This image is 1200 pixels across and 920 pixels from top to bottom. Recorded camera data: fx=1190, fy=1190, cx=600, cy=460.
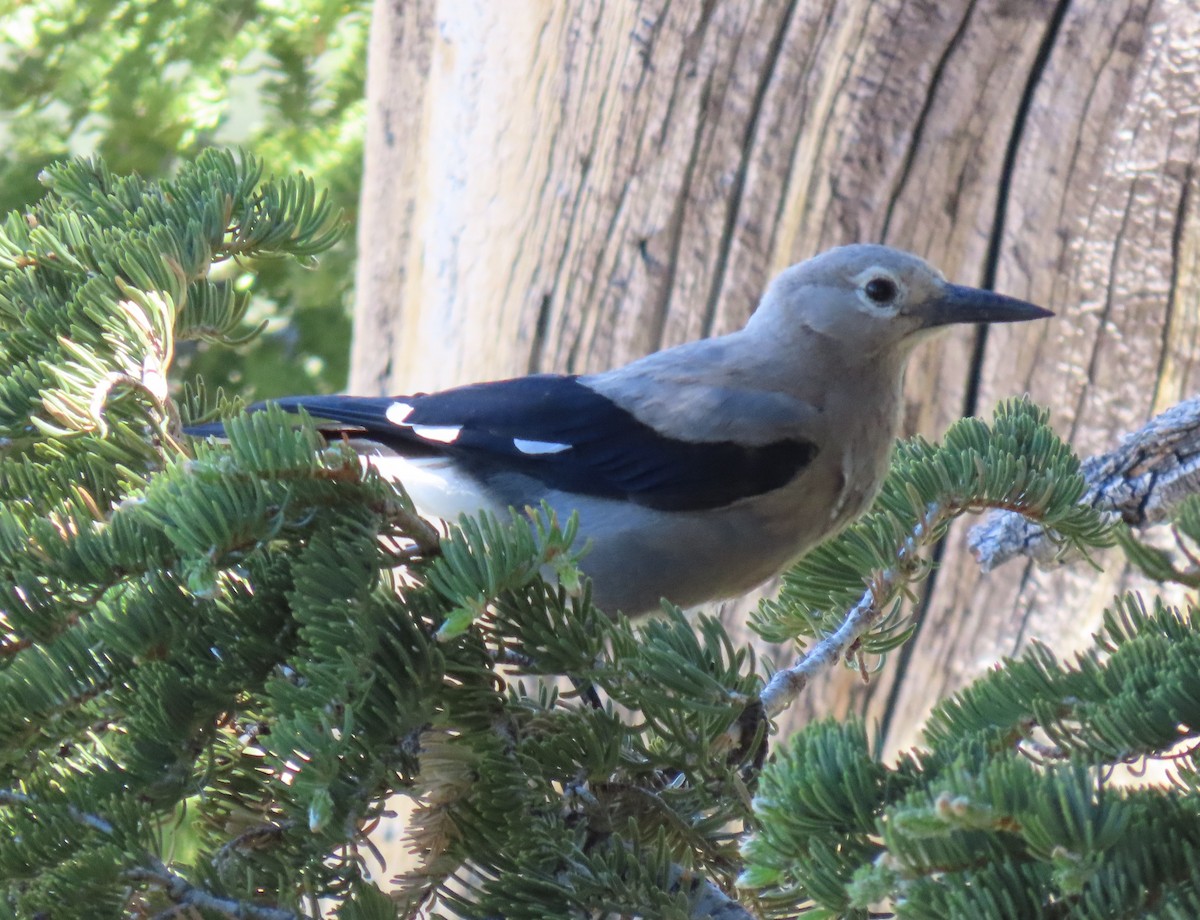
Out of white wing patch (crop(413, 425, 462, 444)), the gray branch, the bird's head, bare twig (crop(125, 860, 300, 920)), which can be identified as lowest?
bare twig (crop(125, 860, 300, 920))

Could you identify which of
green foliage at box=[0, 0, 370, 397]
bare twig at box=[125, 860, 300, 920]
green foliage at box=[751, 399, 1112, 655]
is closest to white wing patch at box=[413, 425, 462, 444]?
green foliage at box=[751, 399, 1112, 655]

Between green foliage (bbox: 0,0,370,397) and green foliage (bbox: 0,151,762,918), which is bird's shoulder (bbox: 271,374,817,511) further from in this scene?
green foliage (bbox: 0,0,370,397)

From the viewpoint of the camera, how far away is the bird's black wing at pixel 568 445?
6.48ft

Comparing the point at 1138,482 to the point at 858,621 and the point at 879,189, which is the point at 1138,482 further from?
the point at 879,189

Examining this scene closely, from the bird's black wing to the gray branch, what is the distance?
0.40 m

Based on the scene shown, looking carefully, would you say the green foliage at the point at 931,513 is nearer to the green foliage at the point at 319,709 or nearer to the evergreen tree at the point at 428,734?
the evergreen tree at the point at 428,734

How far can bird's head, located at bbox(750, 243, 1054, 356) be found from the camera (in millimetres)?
2109

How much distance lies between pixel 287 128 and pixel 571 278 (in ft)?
4.22

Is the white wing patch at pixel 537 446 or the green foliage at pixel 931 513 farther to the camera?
the white wing patch at pixel 537 446

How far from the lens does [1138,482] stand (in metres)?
1.68

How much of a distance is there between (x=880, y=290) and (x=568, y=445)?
2.10ft

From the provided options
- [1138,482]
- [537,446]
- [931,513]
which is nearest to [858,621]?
[931,513]

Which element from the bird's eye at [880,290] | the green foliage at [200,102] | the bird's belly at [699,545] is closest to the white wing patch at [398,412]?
the bird's belly at [699,545]

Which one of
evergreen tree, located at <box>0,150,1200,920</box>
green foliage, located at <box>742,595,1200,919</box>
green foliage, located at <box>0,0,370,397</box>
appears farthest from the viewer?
green foliage, located at <box>0,0,370,397</box>
